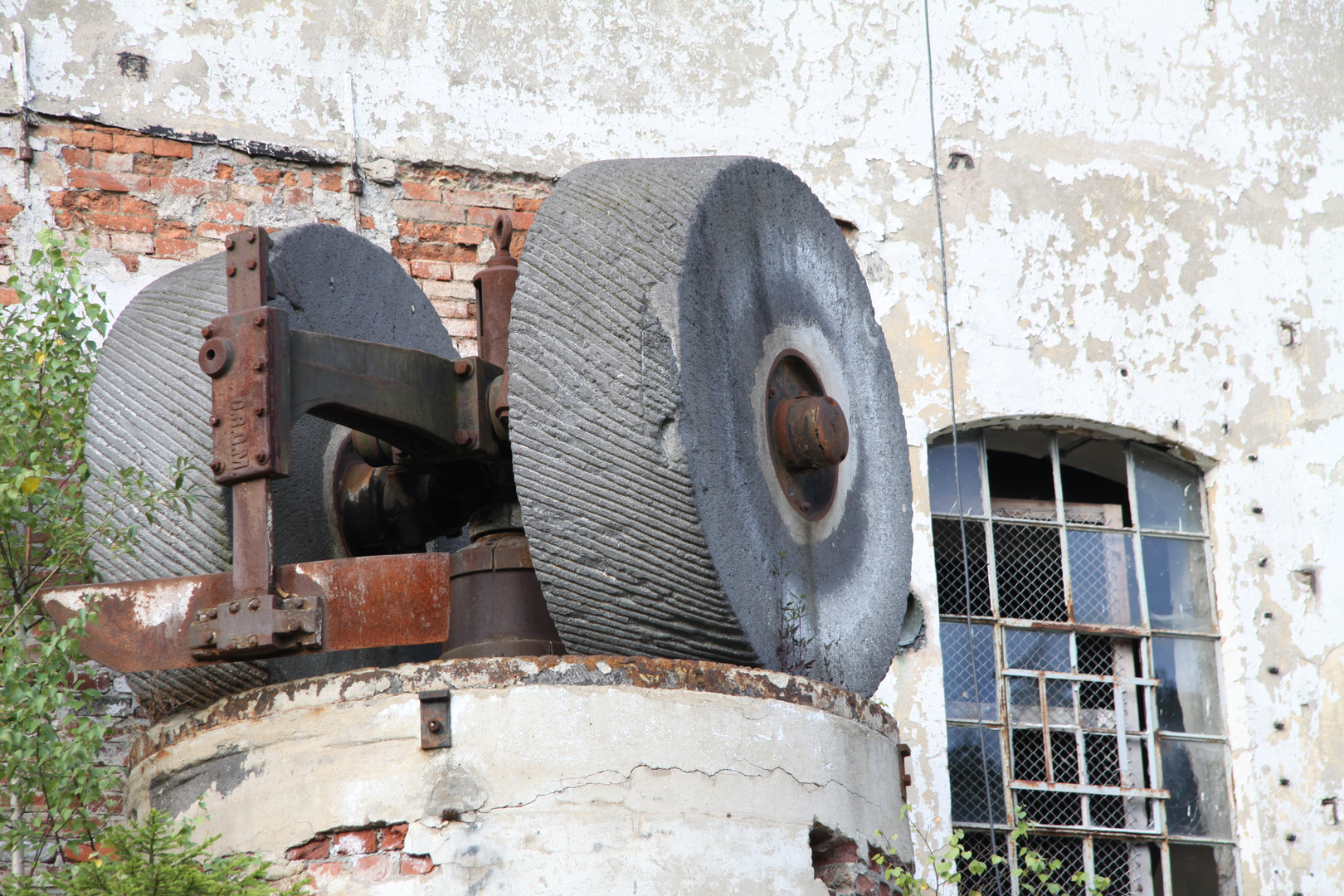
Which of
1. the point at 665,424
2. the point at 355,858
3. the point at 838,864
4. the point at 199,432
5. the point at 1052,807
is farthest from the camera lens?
the point at 1052,807

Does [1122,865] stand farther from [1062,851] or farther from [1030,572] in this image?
[1030,572]

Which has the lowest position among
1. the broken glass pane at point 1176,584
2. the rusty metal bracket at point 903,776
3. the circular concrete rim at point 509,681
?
the rusty metal bracket at point 903,776

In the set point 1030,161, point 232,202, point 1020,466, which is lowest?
point 1020,466

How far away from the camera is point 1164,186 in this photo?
6410 mm

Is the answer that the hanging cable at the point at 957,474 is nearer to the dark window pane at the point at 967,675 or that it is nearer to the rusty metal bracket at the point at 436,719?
the dark window pane at the point at 967,675

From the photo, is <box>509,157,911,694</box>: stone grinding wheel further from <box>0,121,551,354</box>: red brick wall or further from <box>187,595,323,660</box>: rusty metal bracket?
<box>0,121,551,354</box>: red brick wall

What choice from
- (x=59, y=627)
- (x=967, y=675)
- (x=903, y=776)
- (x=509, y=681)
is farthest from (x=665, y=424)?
(x=967, y=675)

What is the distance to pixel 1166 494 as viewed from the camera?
6.18 metres

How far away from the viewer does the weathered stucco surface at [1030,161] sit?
566 centimetres

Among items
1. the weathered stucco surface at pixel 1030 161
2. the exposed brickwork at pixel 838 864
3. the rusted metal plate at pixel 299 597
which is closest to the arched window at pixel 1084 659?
the weathered stucco surface at pixel 1030 161

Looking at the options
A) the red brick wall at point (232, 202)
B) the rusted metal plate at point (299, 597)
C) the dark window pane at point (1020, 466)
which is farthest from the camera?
the dark window pane at point (1020, 466)

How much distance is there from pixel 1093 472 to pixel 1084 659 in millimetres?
858

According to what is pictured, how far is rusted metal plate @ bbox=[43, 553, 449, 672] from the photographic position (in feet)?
10.5

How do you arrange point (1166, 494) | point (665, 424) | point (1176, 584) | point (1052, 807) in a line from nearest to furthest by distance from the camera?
point (665, 424), point (1052, 807), point (1176, 584), point (1166, 494)
